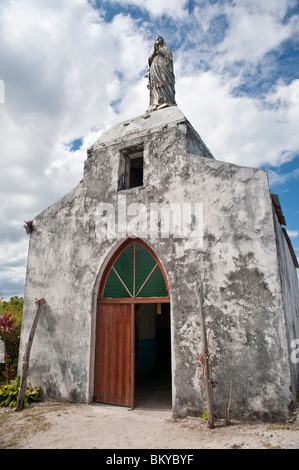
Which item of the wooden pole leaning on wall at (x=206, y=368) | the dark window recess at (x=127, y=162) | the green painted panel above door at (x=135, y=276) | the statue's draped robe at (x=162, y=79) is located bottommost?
the wooden pole leaning on wall at (x=206, y=368)

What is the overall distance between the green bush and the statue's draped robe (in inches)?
323

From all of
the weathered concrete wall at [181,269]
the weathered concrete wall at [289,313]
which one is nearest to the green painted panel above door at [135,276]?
the weathered concrete wall at [181,269]

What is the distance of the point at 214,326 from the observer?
5.72 m

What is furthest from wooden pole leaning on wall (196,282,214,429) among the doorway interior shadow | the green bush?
the green bush

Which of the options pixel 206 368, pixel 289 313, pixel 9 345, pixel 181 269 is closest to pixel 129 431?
pixel 206 368

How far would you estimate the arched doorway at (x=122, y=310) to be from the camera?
6629mm

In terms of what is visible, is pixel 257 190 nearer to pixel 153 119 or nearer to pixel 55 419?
pixel 153 119

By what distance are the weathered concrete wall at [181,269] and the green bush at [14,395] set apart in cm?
26

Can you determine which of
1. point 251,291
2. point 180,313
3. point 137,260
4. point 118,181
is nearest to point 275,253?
point 251,291

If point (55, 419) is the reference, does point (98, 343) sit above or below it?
above

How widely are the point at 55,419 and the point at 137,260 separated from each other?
3559mm

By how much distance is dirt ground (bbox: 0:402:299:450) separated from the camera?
4.45 meters

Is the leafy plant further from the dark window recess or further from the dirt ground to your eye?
the dark window recess

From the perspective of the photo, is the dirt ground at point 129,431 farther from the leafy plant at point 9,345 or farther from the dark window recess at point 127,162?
the dark window recess at point 127,162
